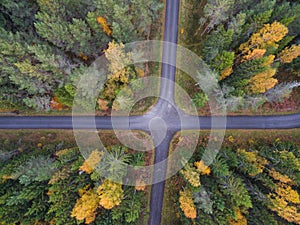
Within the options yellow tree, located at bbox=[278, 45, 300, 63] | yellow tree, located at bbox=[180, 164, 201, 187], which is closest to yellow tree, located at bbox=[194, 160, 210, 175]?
yellow tree, located at bbox=[180, 164, 201, 187]

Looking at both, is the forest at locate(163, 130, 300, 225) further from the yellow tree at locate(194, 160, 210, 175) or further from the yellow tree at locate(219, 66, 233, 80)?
the yellow tree at locate(219, 66, 233, 80)

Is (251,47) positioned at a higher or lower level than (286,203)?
higher

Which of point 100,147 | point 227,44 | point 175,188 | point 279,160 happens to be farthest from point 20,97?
point 279,160

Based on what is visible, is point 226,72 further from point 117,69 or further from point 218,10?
point 117,69

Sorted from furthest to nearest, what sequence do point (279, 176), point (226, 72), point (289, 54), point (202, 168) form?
point (289, 54), point (226, 72), point (202, 168), point (279, 176)

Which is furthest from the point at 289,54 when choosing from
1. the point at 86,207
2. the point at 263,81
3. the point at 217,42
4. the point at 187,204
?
the point at 86,207

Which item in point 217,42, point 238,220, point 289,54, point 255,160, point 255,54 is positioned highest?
point 217,42
